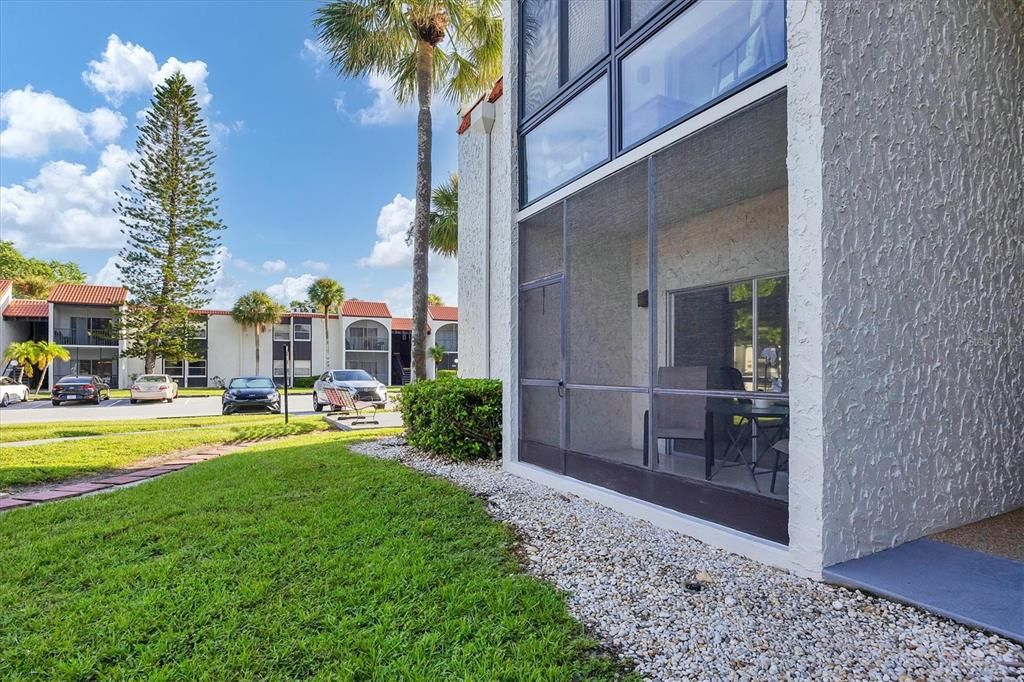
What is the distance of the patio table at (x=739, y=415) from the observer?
437 centimetres

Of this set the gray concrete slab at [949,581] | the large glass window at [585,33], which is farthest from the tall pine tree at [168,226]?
the gray concrete slab at [949,581]

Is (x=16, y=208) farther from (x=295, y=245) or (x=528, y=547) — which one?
(x=528, y=547)

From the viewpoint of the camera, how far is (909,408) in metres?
3.07

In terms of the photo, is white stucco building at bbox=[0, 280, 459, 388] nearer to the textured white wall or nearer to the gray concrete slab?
the textured white wall

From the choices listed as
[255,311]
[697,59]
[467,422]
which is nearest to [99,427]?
[467,422]

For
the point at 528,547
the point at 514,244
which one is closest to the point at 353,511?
the point at 528,547

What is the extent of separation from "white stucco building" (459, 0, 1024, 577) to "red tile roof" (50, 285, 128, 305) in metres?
31.3

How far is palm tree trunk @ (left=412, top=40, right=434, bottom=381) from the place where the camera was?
9.04 m

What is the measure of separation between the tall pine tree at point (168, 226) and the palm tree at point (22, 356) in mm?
5432

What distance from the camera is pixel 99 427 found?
1174 centimetres

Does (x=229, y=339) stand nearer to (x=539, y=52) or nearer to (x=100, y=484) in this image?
(x=100, y=484)

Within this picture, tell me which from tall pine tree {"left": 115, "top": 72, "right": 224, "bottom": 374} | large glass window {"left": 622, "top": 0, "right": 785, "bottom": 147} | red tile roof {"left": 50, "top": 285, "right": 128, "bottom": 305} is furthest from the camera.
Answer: red tile roof {"left": 50, "top": 285, "right": 128, "bottom": 305}

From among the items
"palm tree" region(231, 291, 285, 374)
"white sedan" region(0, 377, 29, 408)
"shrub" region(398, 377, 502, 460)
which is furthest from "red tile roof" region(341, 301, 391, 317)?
"shrub" region(398, 377, 502, 460)

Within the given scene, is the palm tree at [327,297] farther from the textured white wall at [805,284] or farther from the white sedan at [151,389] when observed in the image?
the textured white wall at [805,284]
